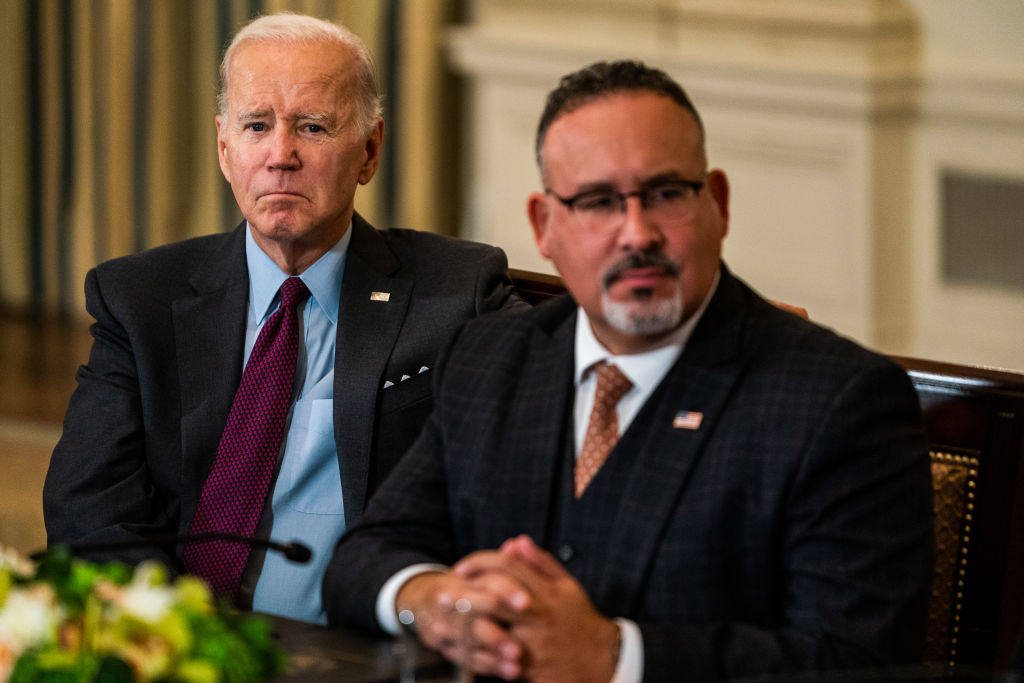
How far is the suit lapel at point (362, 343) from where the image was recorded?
234cm

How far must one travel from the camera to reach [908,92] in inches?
199

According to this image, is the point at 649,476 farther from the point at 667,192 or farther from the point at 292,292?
the point at 292,292

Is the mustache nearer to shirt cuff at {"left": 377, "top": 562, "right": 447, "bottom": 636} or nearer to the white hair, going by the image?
shirt cuff at {"left": 377, "top": 562, "right": 447, "bottom": 636}

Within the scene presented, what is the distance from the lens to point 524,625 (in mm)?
1569

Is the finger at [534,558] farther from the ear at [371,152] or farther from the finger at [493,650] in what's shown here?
the ear at [371,152]

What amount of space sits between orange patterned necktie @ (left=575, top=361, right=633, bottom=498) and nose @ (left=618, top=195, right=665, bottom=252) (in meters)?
0.18

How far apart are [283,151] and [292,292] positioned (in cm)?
24

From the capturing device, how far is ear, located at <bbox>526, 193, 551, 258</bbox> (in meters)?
1.89

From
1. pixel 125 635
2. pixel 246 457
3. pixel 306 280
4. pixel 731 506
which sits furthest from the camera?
pixel 306 280

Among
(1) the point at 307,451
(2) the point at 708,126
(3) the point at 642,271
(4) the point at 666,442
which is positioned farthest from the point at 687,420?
(2) the point at 708,126

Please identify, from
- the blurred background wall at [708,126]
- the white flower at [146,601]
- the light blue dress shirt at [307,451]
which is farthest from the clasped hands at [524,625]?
the blurred background wall at [708,126]

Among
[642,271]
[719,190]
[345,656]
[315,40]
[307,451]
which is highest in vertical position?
[315,40]

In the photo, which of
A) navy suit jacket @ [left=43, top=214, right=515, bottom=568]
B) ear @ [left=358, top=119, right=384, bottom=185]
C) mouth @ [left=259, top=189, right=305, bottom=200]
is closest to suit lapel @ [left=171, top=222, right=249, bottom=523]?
navy suit jacket @ [left=43, top=214, right=515, bottom=568]

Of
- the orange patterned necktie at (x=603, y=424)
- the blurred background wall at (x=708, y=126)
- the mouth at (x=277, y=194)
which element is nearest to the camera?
the orange patterned necktie at (x=603, y=424)
